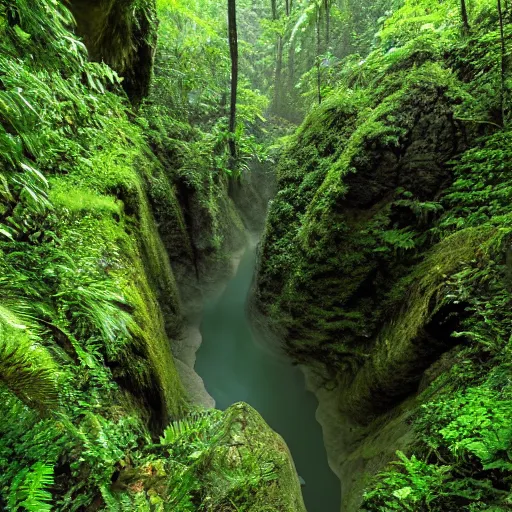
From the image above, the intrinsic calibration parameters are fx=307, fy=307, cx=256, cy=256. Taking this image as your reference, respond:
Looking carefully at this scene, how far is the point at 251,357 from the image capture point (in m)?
7.25

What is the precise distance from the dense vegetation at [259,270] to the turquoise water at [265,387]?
516 mm

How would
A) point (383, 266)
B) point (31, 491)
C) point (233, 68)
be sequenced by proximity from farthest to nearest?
point (233, 68) < point (383, 266) < point (31, 491)

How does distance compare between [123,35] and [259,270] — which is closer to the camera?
[123,35]

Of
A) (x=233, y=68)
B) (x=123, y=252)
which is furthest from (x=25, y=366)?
(x=233, y=68)

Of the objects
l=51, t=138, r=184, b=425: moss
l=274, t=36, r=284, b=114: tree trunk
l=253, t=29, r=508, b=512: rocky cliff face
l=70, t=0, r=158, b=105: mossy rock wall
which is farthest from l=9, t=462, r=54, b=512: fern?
l=274, t=36, r=284, b=114: tree trunk

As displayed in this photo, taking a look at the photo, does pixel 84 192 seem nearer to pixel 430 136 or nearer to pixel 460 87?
pixel 430 136

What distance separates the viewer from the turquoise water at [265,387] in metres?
4.99

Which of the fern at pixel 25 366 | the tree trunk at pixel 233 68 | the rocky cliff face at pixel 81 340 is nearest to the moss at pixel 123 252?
the rocky cliff face at pixel 81 340

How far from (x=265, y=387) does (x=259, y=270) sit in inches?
99.7

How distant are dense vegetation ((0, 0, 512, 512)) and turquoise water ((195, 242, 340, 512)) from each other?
0.52 m

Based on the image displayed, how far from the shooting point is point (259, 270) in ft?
23.4

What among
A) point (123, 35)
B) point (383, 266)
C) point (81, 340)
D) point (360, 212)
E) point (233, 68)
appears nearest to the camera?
point (81, 340)

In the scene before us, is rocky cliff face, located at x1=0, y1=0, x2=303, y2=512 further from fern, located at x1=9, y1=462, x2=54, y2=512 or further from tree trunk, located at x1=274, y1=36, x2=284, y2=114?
tree trunk, located at x1=274, y1=36, x2=284, y2=114

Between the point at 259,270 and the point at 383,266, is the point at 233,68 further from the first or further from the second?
the point at 383,266
